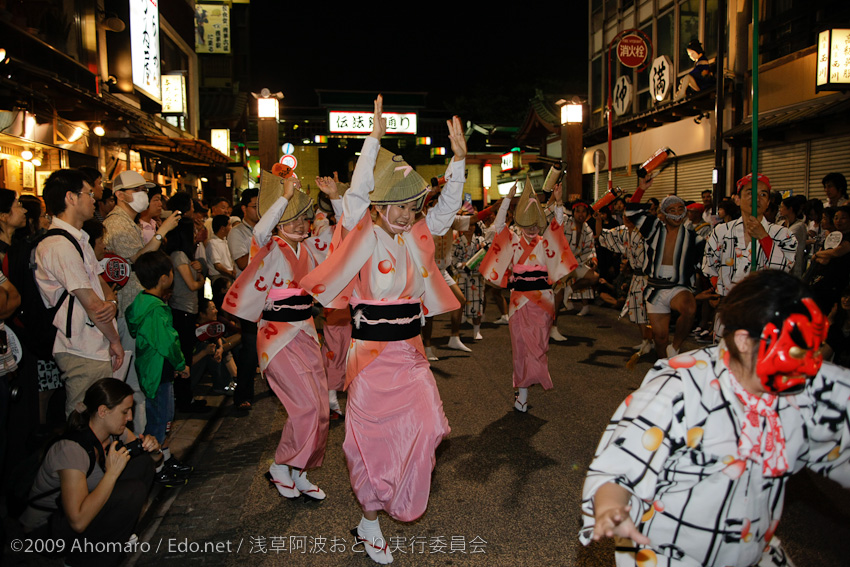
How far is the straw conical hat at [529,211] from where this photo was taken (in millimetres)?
6703

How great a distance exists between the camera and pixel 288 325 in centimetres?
475

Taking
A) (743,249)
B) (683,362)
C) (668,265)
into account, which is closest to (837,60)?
(668,265)

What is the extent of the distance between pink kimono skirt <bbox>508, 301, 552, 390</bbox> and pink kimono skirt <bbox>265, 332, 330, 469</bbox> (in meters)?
2.42

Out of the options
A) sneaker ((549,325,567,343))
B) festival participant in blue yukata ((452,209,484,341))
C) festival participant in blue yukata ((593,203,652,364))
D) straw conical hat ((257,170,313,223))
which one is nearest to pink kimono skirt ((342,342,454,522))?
straw conical hat ((257,170,313,223))

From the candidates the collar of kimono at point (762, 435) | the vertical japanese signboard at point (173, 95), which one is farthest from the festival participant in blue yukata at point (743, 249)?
the vertical japanese signboard at point (173, 95)

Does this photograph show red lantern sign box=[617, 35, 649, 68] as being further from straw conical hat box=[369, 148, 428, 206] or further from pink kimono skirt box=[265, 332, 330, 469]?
pink kimono skirt box=[265, 332, 330, 469]

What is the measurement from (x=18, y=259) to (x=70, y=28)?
1012 centimetres

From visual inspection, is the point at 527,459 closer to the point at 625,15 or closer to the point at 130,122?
the point at 130,122

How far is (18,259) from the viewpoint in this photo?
13.7ft

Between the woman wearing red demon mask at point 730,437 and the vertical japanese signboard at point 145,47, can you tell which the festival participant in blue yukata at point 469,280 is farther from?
the vertical japanese signboard at point 145,47

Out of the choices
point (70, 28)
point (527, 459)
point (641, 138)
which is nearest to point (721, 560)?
point (527, 459)

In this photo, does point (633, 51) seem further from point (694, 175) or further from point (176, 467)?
point (176, 467)

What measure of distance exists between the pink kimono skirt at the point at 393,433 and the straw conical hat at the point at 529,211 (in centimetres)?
328

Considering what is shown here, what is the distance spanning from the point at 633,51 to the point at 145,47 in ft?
41.2
